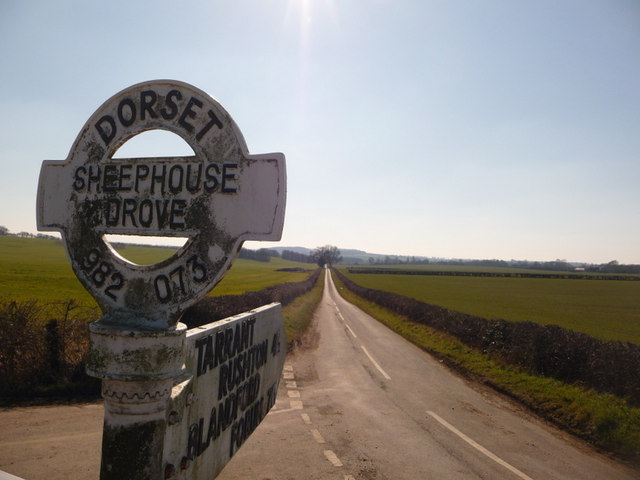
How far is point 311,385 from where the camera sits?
11.4 metres

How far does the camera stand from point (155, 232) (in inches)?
89.4

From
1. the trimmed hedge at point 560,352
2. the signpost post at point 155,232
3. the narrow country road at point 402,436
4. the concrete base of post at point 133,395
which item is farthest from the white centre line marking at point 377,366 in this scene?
the concrete base of post at point 133,395

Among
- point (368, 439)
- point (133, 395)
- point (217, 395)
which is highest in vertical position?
point (133, 395)

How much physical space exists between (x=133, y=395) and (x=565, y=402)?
11870 mm

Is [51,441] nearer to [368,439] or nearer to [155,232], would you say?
Answer: [368,439]

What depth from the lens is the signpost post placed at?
6.63 feet

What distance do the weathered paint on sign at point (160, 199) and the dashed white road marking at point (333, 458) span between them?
553 centimetres

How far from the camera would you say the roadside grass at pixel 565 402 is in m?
8.74

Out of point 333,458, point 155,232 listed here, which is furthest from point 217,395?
point 333,458

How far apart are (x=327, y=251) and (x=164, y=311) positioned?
17258 centimetres

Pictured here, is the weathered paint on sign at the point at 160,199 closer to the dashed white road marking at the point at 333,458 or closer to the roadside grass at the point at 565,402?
the dashed white road marking at the point at 333,458

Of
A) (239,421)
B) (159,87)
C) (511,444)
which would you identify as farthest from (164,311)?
(511,444)

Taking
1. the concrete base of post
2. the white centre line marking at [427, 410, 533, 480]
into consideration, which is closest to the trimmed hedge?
the white centre line marking at [427, 410, 533, 480]

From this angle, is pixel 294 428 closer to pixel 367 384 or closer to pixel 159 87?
pixel 367 384
